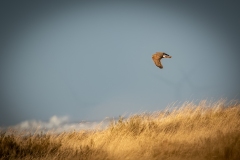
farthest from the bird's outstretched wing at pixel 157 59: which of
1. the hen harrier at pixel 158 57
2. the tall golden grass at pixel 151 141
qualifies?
the tall golden grass at pixel 151 141

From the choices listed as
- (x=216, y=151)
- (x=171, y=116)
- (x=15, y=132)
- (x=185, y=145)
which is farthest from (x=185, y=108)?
(x=15, y=132)

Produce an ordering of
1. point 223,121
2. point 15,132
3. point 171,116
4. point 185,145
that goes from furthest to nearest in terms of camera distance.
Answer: point 171,116, point 223,121, point 15,132, point 185,145

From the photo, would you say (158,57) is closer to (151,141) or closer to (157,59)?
(157,59)

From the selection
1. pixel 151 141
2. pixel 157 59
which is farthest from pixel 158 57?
pixel 151 141

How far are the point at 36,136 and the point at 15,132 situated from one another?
1.59 feet

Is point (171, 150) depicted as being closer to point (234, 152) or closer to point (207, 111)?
point (234, 152)

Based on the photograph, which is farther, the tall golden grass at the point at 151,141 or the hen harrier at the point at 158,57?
the hen harrier at the point at 158,57

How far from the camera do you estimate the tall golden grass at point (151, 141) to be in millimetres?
4605

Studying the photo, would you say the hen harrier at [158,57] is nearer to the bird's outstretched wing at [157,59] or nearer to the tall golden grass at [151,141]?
the bird's outstretched wing at [157,59]

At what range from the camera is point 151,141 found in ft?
18.6

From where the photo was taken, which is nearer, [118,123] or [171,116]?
[118,123]

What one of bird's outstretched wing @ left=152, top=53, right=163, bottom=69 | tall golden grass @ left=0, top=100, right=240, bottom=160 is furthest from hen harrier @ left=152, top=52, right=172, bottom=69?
tall golden grass @ left=0, top=100, right=240, bottom=160

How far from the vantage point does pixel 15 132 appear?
6305 mm

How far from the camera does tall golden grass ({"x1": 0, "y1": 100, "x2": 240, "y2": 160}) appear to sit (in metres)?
4.61
